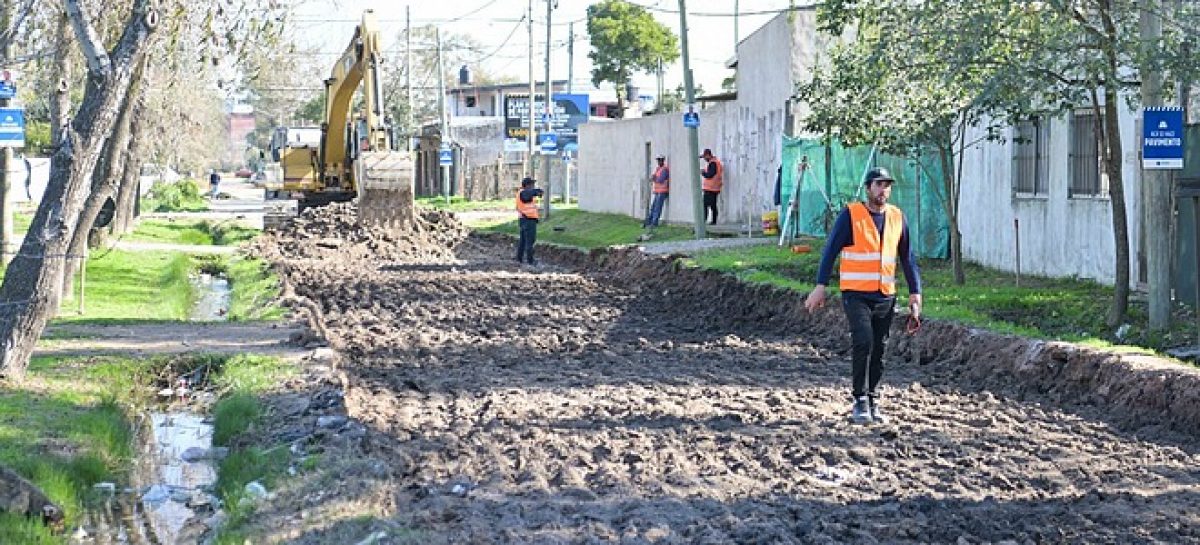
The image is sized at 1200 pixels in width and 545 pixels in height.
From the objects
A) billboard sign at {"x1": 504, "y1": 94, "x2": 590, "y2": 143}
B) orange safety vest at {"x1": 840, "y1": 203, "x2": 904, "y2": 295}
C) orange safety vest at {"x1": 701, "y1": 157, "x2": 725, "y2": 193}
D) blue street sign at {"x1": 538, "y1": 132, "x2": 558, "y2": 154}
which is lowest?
orange safety vest at {"x1": 840, "y1": 203, "x2": 904, "y2": 295}

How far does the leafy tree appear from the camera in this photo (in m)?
72.2

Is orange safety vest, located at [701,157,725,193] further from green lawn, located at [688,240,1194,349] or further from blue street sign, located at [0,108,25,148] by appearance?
blue street sign, located at [0,108,25,148]

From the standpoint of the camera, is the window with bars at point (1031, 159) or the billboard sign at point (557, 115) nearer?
the window with bars at point (1031, 159)

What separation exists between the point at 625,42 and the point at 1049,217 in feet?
176

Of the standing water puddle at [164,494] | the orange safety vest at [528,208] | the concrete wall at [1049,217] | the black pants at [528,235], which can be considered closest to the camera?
the standing water puddle at [164,494]

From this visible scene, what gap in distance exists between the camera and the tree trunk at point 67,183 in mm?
14922

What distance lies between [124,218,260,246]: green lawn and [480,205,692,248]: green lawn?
6.59 metres

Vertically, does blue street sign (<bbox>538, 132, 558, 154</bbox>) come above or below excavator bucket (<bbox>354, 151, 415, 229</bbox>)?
above

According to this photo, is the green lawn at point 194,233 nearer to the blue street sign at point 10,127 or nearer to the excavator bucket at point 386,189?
the excavator bucket at point 386,189

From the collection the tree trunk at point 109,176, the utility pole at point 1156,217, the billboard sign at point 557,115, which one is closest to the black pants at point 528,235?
the tree trunk at point 109,176

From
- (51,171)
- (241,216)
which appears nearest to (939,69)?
(51,171)

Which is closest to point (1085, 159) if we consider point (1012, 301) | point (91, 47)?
point (1012, 301)

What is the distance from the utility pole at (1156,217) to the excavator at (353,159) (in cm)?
1998

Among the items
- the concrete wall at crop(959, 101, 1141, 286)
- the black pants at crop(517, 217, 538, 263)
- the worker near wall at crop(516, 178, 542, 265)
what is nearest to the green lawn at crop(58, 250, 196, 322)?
the worker near wall at crop(516, 178, 542, 265)
